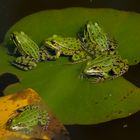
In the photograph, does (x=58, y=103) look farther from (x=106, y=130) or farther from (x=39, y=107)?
(x=106, y=130)

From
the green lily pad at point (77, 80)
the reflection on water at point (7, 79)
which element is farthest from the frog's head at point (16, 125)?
the reflection on water at point (7, 79)

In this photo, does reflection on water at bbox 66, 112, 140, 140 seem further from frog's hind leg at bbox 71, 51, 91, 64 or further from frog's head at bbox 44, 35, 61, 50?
frog's head at bbox 44, 35, 61, 50

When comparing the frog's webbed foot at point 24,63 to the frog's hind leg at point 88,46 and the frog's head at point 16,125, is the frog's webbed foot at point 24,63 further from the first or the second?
the frog's head at point 16,125

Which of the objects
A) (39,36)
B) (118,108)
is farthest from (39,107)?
(39,36)

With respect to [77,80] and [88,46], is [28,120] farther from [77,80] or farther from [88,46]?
[88,46]

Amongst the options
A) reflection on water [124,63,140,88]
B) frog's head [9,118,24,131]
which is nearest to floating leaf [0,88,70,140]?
frog's head [9,118,24,131]

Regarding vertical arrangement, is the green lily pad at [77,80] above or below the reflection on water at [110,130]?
above
